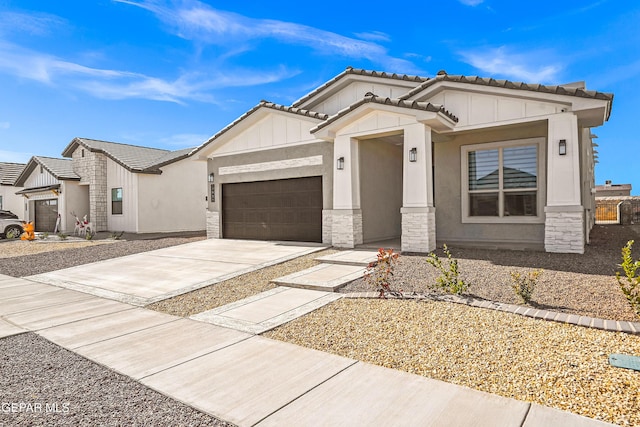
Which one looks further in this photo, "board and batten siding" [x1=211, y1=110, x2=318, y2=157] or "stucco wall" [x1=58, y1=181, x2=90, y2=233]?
"stucco wall" [x1=58, y1=181, x2=90, y2=233]

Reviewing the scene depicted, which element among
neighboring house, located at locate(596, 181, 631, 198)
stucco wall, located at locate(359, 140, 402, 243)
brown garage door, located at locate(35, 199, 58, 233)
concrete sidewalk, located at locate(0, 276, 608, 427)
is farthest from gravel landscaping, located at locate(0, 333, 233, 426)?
neighboring house, located at locate(596, 181, 631, 198)

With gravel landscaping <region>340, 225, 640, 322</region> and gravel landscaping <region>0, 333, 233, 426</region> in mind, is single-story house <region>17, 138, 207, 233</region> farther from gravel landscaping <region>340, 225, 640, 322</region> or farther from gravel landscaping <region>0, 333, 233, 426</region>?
gravel landscaping <region>0, 333, 233, 426</region>

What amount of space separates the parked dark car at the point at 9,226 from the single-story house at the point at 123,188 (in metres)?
2.32

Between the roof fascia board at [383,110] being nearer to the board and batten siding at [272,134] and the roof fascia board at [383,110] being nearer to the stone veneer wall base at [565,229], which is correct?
the board and batten siding at [272,134]

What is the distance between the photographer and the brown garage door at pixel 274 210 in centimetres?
1280

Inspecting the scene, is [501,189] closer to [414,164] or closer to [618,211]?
[414,164]

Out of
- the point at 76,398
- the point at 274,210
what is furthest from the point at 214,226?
the point at 76,398

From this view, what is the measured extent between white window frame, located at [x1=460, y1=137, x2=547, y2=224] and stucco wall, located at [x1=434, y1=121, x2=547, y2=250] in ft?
0.30

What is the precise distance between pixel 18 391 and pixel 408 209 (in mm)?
8869

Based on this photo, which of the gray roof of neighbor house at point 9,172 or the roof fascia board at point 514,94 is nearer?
the roof fascia board at point 514,94

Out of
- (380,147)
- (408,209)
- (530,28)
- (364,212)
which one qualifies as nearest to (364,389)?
(408,209)

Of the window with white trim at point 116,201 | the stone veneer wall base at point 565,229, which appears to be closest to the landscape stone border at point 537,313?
the stone veneer wall base at point 565,229

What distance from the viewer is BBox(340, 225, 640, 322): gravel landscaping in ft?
17.5

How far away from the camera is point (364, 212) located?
11969mm
